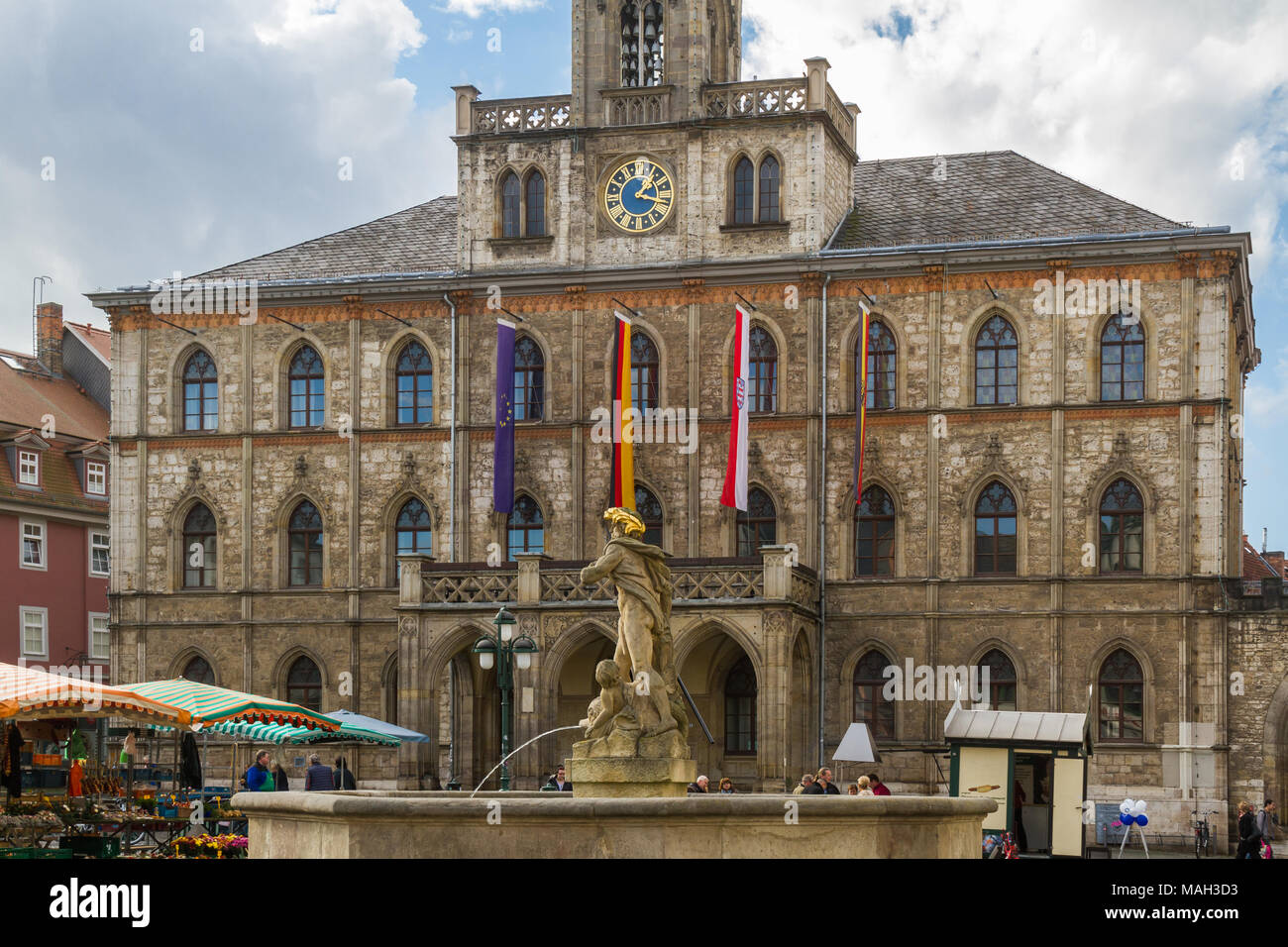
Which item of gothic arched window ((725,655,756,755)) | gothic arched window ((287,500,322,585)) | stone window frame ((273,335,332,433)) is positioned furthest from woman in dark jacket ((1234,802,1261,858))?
stone window frame ((273,335,332,433))

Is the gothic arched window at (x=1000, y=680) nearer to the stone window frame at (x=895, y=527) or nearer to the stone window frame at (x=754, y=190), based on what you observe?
the stone window frame at (x=895, y=527)

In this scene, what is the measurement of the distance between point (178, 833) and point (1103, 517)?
1975 cm

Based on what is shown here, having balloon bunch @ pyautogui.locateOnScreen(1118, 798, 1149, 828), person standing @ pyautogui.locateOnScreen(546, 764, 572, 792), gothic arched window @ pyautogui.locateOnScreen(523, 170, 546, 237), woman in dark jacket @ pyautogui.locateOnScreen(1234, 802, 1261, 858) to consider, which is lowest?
balloon bunch @ pyautogui.locateOnScreen(1118, 798, 1149, 828)

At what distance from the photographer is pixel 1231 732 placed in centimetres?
3797

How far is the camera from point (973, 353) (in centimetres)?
4006

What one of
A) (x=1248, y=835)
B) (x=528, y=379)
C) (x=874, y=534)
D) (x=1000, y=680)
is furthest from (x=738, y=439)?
(x=1248, y=835)

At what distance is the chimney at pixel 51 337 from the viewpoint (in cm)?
6031

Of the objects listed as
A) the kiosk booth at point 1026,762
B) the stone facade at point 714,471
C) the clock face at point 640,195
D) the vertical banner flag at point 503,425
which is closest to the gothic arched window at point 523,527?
the stone facade at point 714,471

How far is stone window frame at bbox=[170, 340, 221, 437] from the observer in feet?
144

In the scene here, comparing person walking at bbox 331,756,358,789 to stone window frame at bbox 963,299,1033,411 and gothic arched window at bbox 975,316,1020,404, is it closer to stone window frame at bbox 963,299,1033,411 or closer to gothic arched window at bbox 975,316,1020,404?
stone window frame at bbox 963,299,1033,411

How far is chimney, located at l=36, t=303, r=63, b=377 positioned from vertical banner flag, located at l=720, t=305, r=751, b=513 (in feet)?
94.0

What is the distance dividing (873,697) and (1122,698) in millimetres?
4848
